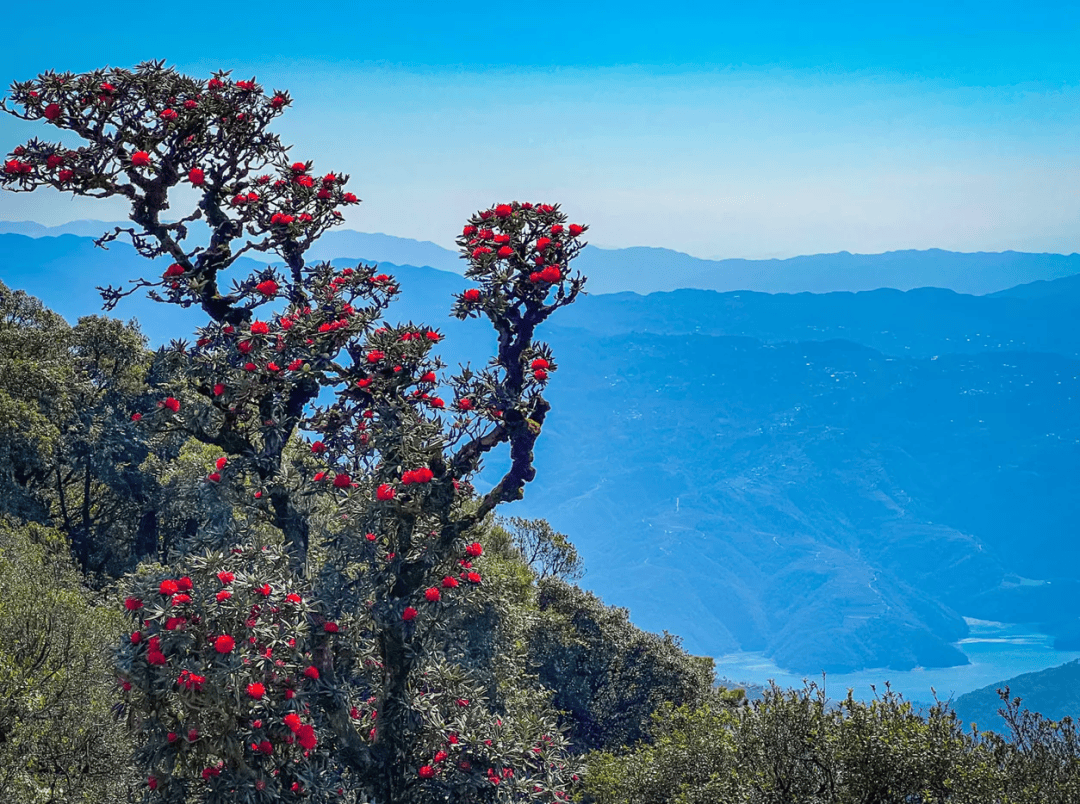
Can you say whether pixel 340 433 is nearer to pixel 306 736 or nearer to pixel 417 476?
pixel 417 476

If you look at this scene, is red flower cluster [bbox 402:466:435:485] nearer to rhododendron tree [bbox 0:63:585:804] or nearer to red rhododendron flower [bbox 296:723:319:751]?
rhododendron tree [bbox 0:63:585:804]

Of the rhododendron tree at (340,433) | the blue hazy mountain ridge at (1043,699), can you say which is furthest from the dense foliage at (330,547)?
the blue hazy mountain ridge at (1043,699)

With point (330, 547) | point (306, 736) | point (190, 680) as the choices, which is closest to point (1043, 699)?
point (330, 547)

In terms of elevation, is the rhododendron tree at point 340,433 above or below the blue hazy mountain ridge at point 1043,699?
below

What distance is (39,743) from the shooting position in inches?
657

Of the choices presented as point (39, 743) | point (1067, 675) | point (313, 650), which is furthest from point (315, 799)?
point (1067, 675)

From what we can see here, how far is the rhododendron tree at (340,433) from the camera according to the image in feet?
38.9

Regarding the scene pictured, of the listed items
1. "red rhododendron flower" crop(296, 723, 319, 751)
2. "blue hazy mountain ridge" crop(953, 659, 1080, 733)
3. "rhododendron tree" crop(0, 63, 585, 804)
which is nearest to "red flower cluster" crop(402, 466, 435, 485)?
"rhododendron tree" crop(0, 63, 585, 804)

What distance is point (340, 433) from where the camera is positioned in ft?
42.6

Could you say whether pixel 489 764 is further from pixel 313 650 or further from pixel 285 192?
pixel 285 192

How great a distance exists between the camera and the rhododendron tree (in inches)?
467

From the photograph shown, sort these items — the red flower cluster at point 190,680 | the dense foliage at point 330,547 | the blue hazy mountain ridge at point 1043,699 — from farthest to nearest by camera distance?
the blue hazy mountain ridge at point 1043,699 < the dense foliage at point 330,547 < the red flower cluster at point 190,680

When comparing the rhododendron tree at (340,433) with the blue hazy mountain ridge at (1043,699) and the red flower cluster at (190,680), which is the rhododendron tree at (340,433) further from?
the blue hazy mountain ridge at (1043,699)

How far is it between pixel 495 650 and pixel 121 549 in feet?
67.2
